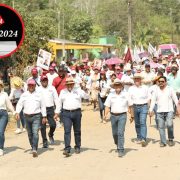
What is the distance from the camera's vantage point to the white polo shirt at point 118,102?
11188 mm

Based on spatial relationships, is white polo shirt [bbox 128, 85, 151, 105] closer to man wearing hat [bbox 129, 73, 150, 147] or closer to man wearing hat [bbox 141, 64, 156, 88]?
man wearing hat [bbox 129, 73, 150, 147]

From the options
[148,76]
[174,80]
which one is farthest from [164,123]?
[148,76]

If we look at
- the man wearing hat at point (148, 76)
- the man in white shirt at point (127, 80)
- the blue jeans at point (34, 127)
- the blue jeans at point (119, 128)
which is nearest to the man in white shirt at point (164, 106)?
the blue jeans at point (119, 128)

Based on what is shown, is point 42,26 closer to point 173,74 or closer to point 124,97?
point 173,74

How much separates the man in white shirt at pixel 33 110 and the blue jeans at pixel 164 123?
8.51ft

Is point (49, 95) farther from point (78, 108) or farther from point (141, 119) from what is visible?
point (141, 119)

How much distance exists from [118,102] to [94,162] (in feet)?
4.61

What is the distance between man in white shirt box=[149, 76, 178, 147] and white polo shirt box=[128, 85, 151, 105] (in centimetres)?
35

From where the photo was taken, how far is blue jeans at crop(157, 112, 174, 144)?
1199cm

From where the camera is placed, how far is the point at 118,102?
11.2 m

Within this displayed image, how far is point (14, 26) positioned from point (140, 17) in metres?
60.1

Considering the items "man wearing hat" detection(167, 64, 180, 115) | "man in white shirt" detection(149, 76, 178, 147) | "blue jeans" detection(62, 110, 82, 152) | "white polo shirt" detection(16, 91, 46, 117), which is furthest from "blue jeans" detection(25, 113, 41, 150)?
"man wearing hat" detection(167, 64, 180, 115)

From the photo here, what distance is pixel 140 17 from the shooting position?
73.1 metres

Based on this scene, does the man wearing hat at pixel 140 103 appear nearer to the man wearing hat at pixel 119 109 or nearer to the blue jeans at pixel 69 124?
the man wearing hat at pixel 119 109
